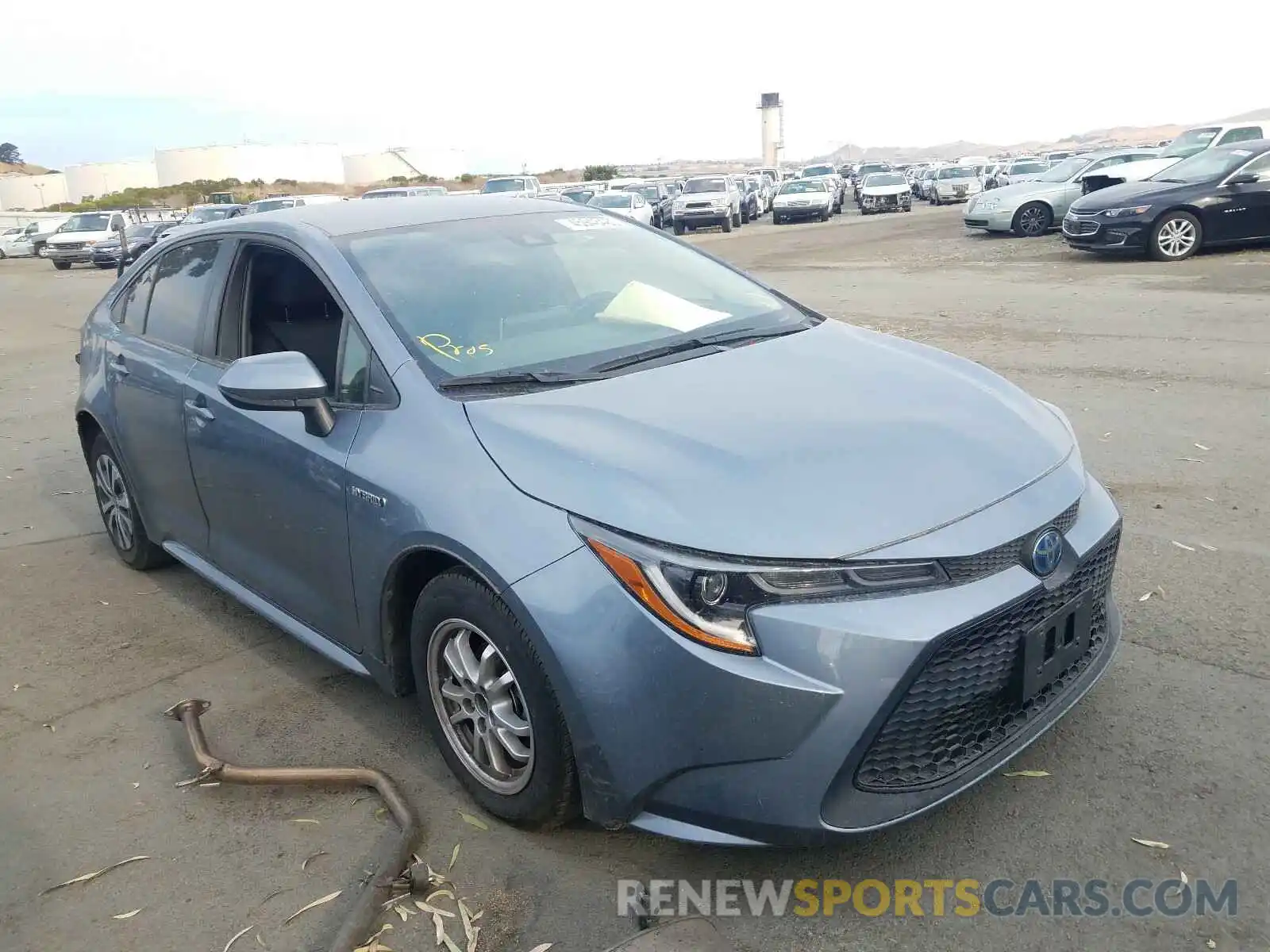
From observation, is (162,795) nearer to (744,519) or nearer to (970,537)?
(744,519)

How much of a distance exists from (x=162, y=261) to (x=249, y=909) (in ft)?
10.3

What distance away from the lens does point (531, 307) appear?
3617mm

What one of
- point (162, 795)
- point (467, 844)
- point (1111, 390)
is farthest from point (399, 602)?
point (1111, 390)

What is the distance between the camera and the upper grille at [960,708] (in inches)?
96.3

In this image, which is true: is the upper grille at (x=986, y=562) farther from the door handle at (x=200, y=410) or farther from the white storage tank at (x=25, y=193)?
the white storage tank at (x=25, y=193)


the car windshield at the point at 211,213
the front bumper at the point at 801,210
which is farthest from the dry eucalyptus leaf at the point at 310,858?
the front bumper at the point at 801,210

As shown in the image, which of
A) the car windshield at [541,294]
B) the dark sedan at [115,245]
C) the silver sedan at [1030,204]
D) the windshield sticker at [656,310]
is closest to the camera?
the car windshield at [541,294]

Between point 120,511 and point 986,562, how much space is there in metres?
4.28

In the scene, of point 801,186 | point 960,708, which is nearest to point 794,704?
point 960,708

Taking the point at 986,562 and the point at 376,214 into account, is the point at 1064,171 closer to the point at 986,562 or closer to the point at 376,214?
the point at 376,214

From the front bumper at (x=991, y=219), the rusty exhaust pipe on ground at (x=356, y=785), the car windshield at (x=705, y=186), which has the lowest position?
the rusty exhaust pipe on ground at (x=356, y=785)

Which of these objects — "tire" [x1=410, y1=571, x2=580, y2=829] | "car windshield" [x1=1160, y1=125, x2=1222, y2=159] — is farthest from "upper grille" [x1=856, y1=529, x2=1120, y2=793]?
"car windshield" [x1=1160, y1=125, x2=1222, y2=159]

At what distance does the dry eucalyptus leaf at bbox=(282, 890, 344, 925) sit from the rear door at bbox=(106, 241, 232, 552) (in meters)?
1.92

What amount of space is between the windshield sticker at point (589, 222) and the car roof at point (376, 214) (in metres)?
0.12
